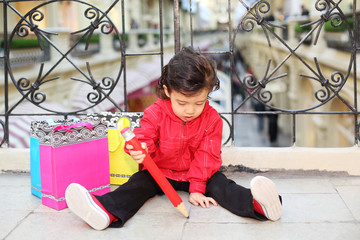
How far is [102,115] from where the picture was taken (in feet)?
8.97

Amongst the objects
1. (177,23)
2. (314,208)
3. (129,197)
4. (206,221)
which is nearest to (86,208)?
(129,197)

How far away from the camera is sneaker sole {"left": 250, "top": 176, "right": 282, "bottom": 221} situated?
79.5 inches

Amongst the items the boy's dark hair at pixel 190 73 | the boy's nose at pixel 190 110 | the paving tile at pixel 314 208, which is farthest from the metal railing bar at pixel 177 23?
the paving tile at pixel 314 208

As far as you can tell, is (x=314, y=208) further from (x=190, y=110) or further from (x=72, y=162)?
(x=72, y=162)

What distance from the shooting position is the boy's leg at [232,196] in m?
2.10

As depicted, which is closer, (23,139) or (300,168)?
(300,168)

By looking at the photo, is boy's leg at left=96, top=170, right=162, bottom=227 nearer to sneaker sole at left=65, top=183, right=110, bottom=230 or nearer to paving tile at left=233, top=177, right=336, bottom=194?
sneaker sole at left=65, top=183, right=110, bottom=230

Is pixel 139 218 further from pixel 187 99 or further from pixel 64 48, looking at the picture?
pixel 64 48

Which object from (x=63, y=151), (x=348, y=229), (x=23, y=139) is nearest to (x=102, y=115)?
(x=63, y=151)

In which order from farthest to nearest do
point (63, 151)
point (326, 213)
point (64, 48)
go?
point (64, 48) → point (63, 151) → point (326, 213)

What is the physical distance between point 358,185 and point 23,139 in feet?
15.5

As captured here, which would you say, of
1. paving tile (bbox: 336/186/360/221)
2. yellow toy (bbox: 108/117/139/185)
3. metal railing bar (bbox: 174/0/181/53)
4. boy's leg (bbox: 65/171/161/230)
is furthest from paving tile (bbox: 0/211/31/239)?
paving tile (bbox: 336/186/360/221)

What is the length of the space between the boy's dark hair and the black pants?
486 millimetres

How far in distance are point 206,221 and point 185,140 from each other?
0.51 m
